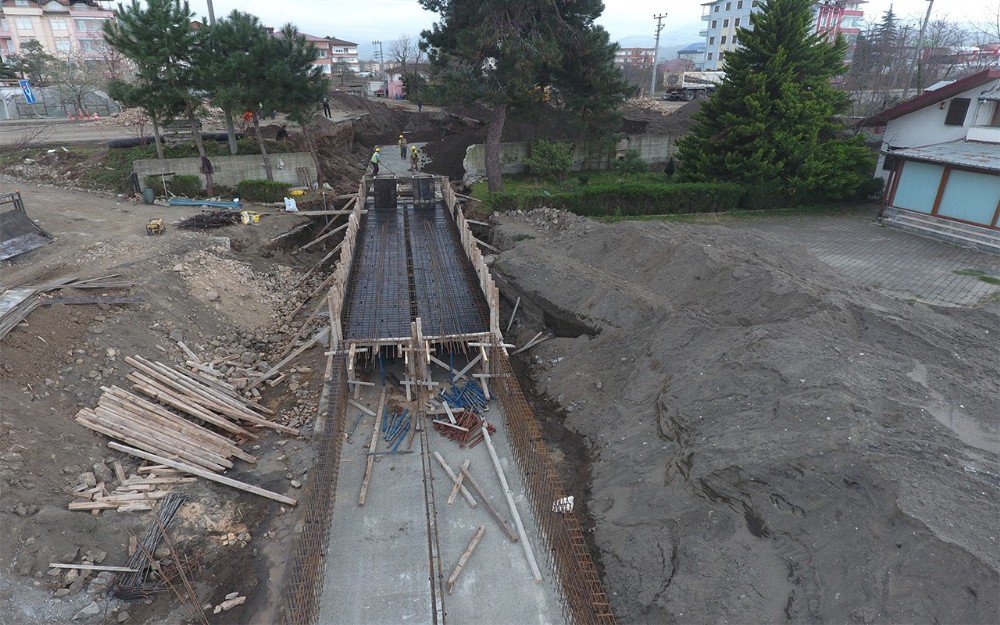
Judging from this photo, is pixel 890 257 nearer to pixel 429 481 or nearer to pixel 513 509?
pixel 513 509

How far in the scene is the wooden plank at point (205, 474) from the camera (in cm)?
948

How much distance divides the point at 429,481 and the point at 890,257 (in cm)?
1572

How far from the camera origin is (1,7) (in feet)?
165

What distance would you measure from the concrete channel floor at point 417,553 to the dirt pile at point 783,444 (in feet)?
4.44

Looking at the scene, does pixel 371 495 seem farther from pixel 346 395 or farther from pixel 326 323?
pixel 326 323

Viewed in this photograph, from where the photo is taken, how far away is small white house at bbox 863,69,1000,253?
17.8 m

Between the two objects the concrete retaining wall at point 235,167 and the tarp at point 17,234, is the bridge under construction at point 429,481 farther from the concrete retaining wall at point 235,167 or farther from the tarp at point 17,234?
the concrete retaining wall at point 235,167

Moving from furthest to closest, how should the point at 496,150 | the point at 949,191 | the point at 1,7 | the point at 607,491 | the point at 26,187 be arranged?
the point at 1,7
the point at 496,150
the point at 26,187
the point at 949,191
the point at 607,491

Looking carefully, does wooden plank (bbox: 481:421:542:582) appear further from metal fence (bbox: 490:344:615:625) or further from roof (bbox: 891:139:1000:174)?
roof (bbox: 891:139:1000:174)

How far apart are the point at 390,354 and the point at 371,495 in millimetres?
4690

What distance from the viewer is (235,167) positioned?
23.0m

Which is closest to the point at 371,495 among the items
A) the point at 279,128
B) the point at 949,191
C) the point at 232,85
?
the point at 232,85

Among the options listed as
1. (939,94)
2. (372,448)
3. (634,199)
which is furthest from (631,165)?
(372,448)

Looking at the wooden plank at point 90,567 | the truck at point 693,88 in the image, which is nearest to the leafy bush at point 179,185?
the wooden plank at point 90,567
